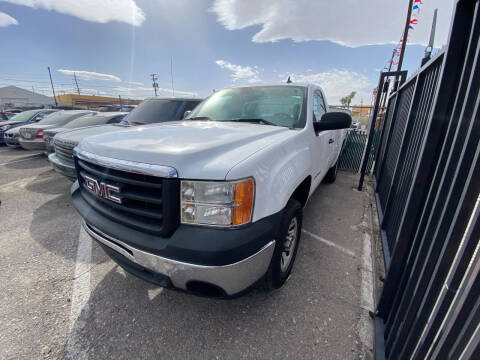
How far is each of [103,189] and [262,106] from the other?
1917 mm

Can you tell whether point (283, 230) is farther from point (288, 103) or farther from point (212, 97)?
point (212, 97)

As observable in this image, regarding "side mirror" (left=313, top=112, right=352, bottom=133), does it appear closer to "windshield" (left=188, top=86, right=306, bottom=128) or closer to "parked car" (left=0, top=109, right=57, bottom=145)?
"windshield" (left=188, top=86, right=306, bottom=128)

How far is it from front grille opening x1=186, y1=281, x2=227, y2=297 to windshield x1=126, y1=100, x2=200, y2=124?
13.4 feet

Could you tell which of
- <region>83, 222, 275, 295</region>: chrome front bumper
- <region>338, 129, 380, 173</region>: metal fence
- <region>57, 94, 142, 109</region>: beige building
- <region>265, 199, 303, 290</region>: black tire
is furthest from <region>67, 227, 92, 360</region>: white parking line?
<region>57, 94, 142, 109</region>: beige building

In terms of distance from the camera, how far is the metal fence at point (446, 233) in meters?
0.88

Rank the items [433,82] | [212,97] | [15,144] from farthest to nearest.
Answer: [15,144] < [212,97] < [433,82]

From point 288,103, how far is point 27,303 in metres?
3.26

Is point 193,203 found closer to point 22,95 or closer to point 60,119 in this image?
point 60,119

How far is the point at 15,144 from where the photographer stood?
828 centimetres

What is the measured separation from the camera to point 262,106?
2705mm

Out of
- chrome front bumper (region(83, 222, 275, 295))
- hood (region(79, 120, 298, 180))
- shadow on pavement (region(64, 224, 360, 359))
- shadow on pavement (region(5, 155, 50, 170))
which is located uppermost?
hood (region(79, 120, 298, 180))

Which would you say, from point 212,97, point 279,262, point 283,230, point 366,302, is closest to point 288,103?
point 212,97

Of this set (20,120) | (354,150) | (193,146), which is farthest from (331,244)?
(20,120)

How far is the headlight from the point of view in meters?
1.34
